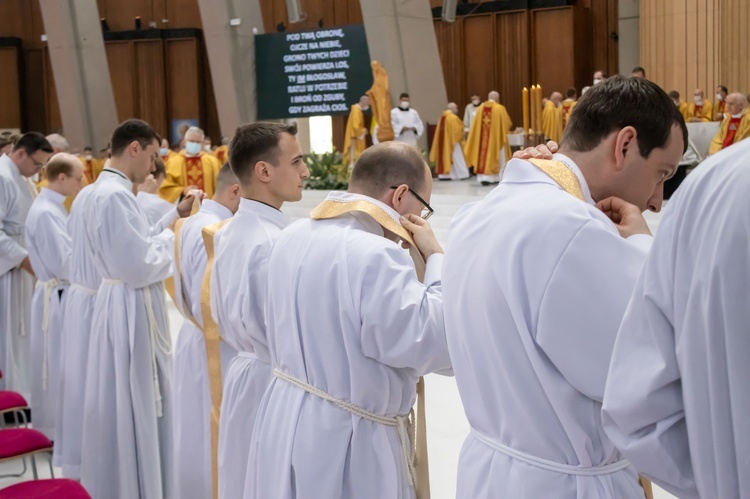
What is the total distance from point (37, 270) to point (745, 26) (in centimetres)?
1617

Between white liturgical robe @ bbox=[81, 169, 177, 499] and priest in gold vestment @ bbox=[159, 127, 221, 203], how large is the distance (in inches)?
397

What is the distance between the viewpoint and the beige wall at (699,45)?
1870 cm

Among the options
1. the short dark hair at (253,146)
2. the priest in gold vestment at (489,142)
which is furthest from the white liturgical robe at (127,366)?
the priest in gold vestment at (489,142)

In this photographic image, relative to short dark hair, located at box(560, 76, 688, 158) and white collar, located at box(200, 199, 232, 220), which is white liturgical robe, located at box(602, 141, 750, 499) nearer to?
short dark hair, located at box(560, 76, 688, 158)

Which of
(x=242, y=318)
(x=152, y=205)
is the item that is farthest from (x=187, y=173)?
(x=242, y=318)

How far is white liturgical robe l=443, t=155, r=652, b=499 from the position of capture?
184 cm

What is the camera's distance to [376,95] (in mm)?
18453

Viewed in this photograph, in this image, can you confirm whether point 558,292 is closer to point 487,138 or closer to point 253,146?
point 253,146

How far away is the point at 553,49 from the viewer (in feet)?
74.7

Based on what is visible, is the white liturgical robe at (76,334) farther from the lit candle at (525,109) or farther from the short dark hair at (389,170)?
the lit candle at (525,109)

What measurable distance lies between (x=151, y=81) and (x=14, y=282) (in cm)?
2159

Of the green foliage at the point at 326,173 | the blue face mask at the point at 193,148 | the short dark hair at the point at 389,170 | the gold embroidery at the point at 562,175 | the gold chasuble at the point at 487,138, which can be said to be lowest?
the green foliage at the point at 326,173

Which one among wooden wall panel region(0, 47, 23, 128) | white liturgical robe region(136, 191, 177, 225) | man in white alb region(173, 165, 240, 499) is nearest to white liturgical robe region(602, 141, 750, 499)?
man in white alb region(173, 165, 240, 499)

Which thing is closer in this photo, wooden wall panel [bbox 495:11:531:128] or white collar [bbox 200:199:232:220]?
white collar [bbox 200:199:232:220]
